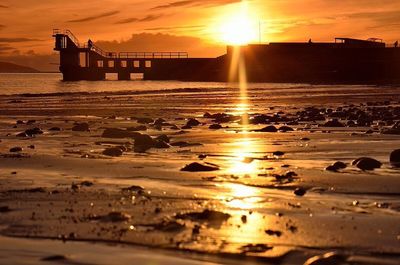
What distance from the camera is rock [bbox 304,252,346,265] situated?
414 cm

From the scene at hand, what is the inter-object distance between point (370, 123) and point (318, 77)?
6776 centimetres

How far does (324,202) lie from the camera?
6207 millimetres

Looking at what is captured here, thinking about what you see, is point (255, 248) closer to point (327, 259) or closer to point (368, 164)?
point (327, 259)

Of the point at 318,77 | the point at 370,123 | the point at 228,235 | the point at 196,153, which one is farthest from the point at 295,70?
the point at 228,235

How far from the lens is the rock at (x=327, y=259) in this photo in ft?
13.6

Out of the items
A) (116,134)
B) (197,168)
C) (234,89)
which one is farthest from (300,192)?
(234,89)

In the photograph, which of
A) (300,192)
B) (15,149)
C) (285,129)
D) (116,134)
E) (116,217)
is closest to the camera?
(116,217)

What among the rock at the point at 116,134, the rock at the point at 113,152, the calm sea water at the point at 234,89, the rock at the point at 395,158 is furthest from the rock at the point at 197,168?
the calm sea water at the point at 234,89

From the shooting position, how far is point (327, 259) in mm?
4215

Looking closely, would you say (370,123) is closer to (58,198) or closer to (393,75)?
(58,198)

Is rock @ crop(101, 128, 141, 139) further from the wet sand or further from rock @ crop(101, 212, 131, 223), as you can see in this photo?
rock @ crop(101, 212, 131, 223)

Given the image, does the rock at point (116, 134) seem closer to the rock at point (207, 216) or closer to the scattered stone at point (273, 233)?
the rock at point (207, 216)

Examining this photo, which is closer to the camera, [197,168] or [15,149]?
[197,168]

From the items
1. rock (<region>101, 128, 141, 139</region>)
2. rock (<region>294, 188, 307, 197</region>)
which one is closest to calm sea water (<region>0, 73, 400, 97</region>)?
rock (<region>101, 128, 141, 139</region>)
